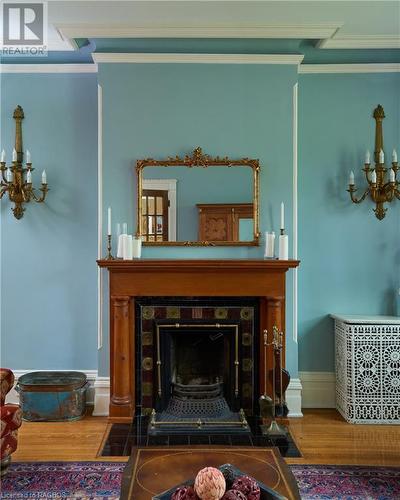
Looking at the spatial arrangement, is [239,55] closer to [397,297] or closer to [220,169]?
[220,169]

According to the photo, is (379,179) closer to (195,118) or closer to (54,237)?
(195,118)

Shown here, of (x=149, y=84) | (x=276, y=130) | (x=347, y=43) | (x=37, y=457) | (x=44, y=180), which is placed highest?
(x=347, y=43)

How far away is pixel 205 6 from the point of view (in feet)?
10.1

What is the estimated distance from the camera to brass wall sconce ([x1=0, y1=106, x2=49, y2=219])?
3.67 m

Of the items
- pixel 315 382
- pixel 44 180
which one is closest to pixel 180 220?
pixel 44 180

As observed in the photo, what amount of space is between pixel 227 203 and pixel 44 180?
145cm

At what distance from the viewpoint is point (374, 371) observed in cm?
344

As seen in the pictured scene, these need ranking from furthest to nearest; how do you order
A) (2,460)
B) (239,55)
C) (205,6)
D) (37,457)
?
(239,55)
(205,6)
(37,457)
(2,460)

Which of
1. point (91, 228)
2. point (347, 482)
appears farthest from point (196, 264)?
point (347, 482)

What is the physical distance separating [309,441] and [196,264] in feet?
4.62

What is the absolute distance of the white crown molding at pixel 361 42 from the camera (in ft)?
11.4

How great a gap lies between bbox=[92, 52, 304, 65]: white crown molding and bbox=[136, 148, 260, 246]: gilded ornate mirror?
685 millimetres

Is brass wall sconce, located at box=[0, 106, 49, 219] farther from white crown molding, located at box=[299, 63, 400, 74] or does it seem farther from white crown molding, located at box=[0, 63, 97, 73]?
white crown molding, located at box=[299, 63, 400, 74]

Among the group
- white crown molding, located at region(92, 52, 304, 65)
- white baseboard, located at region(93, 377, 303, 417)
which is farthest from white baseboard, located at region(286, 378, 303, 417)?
white crown molding, located at region(92, 52, 304, 65)
